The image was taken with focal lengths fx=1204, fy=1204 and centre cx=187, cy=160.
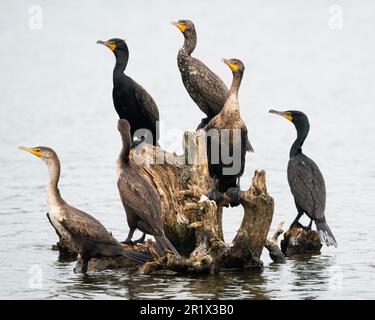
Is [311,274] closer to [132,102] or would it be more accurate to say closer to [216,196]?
[216,196]

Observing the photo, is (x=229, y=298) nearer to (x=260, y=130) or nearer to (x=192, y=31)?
(x=192, y=31)

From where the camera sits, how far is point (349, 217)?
16828 millimetres

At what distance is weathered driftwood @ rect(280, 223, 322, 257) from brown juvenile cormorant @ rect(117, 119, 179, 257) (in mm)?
1901

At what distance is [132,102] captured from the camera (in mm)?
14211

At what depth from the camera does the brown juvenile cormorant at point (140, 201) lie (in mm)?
12414

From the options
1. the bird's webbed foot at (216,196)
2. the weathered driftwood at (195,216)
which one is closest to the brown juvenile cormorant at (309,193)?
the weathered driftwood at (195,216)

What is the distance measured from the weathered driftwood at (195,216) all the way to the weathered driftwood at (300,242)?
3.01 ft

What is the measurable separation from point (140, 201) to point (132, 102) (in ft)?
6.86

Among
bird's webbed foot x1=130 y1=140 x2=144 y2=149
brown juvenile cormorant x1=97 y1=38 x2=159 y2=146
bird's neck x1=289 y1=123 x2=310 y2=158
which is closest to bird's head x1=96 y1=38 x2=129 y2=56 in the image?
brown juvenile cormorant x1=97 y1=38 x2=159 y2=146

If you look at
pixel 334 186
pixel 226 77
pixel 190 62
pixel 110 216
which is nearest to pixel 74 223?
pixel 190 62

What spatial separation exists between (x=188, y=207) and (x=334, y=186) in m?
7.73

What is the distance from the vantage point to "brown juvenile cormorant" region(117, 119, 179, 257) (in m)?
12.4

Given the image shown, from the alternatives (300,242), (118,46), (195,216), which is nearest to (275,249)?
(300,242)

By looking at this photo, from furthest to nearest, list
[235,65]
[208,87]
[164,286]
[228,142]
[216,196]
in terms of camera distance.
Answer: [208,87] → [235,65] → [216,196] → [228,142] → [164,286]
